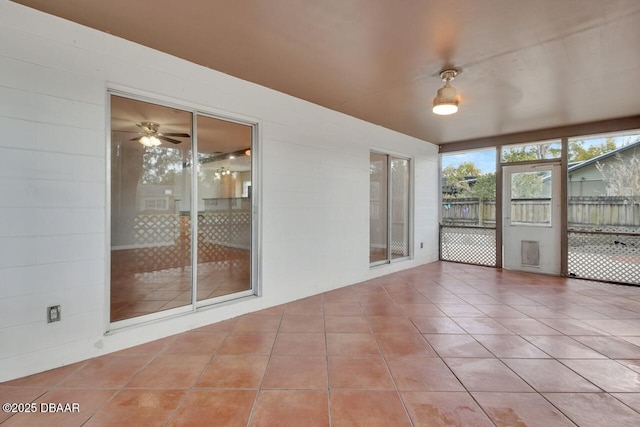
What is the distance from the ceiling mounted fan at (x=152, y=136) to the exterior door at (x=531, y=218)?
578 centimetres

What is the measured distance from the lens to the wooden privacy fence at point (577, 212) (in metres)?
4.61

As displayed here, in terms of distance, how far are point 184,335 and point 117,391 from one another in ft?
2.77

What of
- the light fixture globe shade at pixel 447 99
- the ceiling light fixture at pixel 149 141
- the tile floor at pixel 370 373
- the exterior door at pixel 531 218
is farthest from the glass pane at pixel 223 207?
the exterior door at pixel 531 218

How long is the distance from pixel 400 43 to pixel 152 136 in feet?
7.67

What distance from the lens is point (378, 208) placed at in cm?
521

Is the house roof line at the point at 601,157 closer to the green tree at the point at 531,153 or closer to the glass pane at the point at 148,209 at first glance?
the green tree at the point at 531,153

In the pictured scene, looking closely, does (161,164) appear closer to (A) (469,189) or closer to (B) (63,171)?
(B) (63,171)

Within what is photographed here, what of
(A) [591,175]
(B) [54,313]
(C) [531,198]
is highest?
(A) [591,175]

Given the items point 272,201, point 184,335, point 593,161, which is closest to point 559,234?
point 593,161

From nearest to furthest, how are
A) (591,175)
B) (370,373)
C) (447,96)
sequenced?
(370,373) → (447,96) → (591,175)

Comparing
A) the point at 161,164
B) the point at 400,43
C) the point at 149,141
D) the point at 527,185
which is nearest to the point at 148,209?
the point at 161,164

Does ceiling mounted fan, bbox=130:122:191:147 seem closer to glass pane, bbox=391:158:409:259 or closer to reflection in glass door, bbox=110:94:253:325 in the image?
reflection in glass door, bbox=110:94:253:325

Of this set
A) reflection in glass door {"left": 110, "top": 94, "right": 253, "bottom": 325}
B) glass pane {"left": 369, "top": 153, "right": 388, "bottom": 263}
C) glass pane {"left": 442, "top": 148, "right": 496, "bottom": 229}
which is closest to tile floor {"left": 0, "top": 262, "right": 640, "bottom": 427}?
reflection in glass door {"left": 110, "top": 94, "right": 253, "bottom": 325}

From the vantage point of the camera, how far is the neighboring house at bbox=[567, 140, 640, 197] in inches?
187
